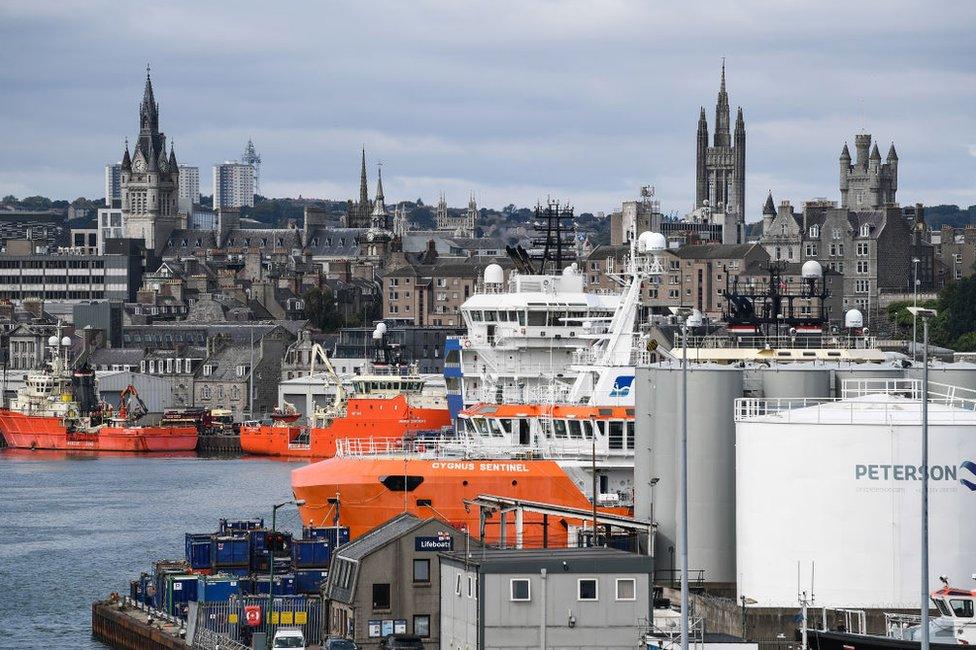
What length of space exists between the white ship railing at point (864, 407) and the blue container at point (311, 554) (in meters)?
12.5

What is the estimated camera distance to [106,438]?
129 m

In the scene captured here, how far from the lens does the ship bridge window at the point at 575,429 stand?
184ft

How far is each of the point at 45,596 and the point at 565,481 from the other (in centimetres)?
1425

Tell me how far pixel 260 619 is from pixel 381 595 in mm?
4365

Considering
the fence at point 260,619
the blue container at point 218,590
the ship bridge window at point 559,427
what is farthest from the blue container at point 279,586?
the ship bridge window at point 559,427

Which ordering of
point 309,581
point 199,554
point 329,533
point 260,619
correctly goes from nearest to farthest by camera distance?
1. point 260,619
2. point 309,581
3. point 199,554
4. point 329,533

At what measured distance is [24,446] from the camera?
132m

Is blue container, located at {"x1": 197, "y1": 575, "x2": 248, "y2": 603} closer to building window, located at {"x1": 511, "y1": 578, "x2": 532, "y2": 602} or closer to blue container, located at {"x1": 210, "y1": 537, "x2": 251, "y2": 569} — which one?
blue container, located at {"x1": 210, "y1": 537, "x2": 251, "y2": 569}

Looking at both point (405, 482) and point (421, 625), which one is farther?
point (405, 482)

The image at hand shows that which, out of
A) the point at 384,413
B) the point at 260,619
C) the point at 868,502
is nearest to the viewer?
the point at 868,502

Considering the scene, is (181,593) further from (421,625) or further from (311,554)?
(421,625)

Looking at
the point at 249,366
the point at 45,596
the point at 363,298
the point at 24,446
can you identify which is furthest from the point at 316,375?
the point at 45,596

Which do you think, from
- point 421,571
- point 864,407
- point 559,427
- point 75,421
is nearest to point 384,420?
point 75,421

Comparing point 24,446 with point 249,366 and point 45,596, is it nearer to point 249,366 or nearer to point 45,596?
point 249,366
